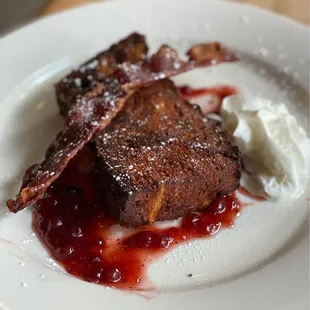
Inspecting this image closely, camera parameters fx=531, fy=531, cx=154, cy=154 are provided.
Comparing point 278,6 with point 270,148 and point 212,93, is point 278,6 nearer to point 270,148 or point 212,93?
point 212,93

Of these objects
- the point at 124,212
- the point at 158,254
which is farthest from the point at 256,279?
the point at 124,212

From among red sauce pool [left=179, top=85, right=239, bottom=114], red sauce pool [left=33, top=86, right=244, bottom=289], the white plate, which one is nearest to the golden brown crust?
red sauce pool [left=33, top=86, right=244, bottom=289]

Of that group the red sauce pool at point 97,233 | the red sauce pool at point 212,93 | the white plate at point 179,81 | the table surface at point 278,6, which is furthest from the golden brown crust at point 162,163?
the table surface at point 278,6

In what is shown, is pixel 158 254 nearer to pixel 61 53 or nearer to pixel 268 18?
pixel 61 53

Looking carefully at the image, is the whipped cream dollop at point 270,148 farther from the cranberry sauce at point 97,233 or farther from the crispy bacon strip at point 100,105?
the crispy bacon strip at point 100,105

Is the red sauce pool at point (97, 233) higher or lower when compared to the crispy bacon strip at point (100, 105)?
lower

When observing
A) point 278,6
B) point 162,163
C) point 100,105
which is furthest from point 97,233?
point 278,6
